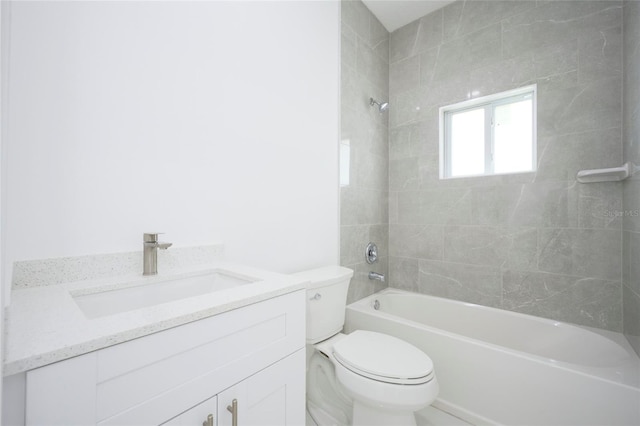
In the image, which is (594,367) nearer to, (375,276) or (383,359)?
(383,359)

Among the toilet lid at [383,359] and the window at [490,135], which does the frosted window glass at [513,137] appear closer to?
the window at [490,135]

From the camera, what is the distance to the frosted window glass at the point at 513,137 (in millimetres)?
1915

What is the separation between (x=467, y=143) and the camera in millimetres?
2201

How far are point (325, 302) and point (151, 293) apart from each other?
2.58 ft

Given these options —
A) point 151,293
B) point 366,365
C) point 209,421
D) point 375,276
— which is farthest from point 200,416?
point 375,276

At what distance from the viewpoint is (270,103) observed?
1.42 meters

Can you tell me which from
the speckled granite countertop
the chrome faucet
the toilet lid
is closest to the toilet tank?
the toilet lid

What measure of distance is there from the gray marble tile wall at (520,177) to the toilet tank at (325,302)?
1073 mm

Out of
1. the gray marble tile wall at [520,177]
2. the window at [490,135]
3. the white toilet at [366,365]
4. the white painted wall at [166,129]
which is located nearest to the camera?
the white painted wall at [166,129]

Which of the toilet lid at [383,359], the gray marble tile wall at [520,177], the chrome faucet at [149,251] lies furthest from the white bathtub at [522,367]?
the chrome faucet at [149,251]

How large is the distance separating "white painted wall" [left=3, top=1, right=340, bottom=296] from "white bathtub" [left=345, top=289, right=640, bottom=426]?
90 cm

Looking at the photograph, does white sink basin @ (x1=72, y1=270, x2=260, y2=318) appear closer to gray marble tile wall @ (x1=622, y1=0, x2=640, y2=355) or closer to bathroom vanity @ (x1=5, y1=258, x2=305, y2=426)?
bathroom vanity @ (x1=5, y1=258, x2=305, y2=426)

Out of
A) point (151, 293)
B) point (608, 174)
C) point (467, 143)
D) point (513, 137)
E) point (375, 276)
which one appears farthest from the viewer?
point (467, 143)

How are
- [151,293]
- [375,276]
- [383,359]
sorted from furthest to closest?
1. [375,276]
2. [383,359]
3. [151,293]
